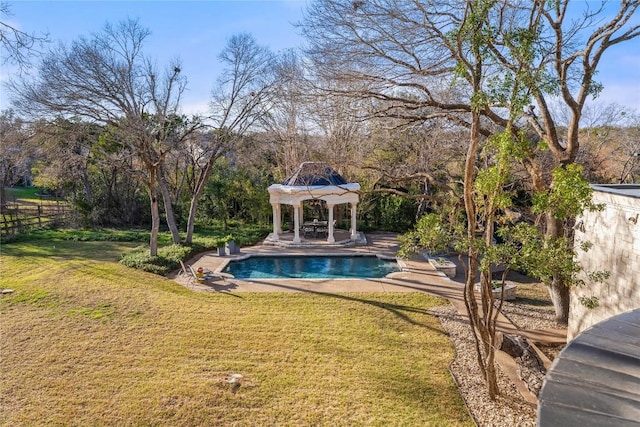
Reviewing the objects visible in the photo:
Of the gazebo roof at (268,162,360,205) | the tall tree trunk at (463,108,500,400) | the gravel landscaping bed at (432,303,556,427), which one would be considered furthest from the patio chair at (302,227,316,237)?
the tall tree trunk at (463,108,500,400)

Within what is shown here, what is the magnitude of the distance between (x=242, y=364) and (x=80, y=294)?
6022 millimetres

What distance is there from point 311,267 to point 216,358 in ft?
28.0

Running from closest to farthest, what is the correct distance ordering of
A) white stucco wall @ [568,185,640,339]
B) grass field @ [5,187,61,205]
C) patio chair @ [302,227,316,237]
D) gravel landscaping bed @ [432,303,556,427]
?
gravel landscaping bed @ [432,303,556,427] < white stucco wall @ [568,185,640,339] < patio chair @ [302,227,316,237] < grass field @ [5,187,61,205]

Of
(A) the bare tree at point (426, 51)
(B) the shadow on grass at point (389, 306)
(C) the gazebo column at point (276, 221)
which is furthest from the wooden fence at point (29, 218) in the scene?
(A) the bare tree at point (426, 51)

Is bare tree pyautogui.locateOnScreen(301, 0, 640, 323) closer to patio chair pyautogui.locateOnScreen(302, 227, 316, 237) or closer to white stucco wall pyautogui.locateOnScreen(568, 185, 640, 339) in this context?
white stucco wall pyautogui.locateOnScreen(568, 185, 640, 339)

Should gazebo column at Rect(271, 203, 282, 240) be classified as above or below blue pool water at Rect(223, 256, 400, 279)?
above

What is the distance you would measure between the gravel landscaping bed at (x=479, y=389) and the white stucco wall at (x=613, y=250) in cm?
222

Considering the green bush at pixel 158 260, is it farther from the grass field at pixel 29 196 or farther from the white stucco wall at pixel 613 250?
the grass field at pixel 29 196

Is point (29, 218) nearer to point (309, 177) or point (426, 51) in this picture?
point (309, 177)

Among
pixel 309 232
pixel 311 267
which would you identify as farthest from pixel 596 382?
pixel 309 232

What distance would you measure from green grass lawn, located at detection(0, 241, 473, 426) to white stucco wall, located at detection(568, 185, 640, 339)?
290 centimetres

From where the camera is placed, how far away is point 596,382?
2.29 m

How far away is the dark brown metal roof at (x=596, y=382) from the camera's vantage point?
2.00 metres

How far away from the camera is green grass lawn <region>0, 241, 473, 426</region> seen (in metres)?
5.71
